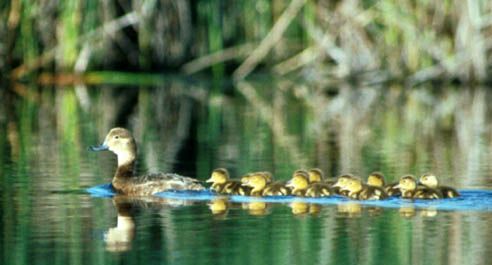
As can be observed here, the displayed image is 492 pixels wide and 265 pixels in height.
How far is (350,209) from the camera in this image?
9.95 m

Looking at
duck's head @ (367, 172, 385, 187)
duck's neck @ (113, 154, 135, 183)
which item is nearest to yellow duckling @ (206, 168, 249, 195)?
duck's neck @ (113, 154, 135, 183)

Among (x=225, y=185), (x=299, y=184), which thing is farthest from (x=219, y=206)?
(x=299, y=184)

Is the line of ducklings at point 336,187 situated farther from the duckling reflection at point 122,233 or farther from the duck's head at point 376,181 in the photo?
the duckling reflection at point 122,233

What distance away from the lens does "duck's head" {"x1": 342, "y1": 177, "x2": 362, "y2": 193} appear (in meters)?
10.2

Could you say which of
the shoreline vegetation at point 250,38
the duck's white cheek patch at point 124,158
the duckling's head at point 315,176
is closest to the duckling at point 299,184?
the duckling's head at point 315,176

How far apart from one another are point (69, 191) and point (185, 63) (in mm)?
13035

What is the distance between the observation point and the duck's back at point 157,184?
10.5 metres

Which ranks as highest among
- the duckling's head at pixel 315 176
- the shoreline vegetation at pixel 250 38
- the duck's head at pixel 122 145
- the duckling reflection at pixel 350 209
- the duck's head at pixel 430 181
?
the shoreline vegetation at pixel 250 38

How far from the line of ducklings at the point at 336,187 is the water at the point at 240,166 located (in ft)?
0.37

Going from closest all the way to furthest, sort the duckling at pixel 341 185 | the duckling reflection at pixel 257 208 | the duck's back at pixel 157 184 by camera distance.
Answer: the duckling reflection at pixel 257 208
the duckling at pixel 341 185
the duck's back at pixel 157 184

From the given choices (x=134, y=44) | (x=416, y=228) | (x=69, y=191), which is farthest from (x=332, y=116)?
(x=416, y=228)

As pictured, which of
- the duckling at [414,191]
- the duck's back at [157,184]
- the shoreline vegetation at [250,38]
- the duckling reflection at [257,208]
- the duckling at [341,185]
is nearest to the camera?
the duckling reflection at [257,208]

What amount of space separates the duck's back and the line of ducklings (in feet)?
0.59

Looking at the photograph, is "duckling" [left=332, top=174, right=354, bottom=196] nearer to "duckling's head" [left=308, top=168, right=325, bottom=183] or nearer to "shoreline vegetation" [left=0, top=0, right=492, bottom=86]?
"duckling's head" [left=308, top=168, right=325, bottom=183]
